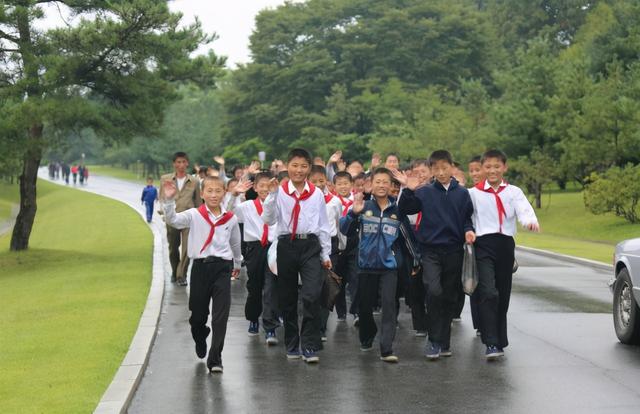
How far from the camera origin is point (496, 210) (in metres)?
9.40

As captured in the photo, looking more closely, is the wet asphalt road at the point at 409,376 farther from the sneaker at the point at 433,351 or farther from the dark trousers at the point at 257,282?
the dark trousers at the point at 257,282

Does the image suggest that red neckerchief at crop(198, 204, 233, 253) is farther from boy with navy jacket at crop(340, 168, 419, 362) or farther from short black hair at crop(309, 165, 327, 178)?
short black hair at crop(309, 165, 327, 178)

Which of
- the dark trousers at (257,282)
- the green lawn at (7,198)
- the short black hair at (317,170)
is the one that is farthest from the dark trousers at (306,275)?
the green lawn at (7,198)

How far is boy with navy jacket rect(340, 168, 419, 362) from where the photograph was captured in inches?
360

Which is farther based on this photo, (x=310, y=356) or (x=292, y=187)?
(x=292, y=187)

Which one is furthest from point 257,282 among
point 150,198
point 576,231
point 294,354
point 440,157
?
point 576,231

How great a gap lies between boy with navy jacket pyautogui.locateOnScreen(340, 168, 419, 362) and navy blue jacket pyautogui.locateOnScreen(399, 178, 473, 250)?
0.49ft

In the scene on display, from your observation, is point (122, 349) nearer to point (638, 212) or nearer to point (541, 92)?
point (638, 212)

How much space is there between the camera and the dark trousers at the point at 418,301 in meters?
10.5

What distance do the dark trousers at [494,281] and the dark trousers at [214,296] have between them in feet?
7.76

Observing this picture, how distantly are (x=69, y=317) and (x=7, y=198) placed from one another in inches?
2472

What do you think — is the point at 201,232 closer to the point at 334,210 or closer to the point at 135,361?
the point at 135,361

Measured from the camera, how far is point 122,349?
9688 millimetres

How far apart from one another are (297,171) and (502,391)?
2770 millimetres
